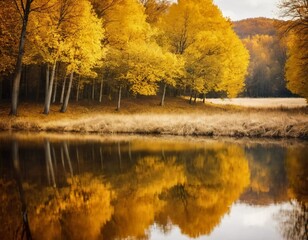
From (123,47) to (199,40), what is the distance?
6.89m

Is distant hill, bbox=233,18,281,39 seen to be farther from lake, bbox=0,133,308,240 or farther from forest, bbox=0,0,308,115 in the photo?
lake, bbox=0,133,308,240

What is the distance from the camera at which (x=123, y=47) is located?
3041 centimetres

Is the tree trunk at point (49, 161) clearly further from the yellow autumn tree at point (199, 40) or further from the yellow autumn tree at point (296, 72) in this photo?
the yellow autumn tree at point (296, 72)

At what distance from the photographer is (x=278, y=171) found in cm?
946

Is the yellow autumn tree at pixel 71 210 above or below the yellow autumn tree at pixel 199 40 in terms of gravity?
below

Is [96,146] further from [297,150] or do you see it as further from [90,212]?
[90,212]

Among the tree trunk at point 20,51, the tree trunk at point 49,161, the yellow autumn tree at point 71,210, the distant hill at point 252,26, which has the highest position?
the distant hill at point 252,26

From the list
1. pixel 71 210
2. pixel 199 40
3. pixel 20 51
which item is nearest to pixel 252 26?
pixel 199 40

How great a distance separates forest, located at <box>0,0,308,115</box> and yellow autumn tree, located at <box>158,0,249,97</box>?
0.27 feet

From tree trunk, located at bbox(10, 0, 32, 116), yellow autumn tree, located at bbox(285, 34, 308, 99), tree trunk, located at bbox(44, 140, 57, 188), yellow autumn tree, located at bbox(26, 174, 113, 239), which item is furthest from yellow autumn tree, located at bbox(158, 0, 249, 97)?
yellow autumn tree, located at bbox(26, 174, 113, 239)

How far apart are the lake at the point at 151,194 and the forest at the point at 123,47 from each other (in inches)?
521

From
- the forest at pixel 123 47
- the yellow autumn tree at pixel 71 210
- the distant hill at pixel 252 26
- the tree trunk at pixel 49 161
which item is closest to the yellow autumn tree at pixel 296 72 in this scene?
the forest at pixel 123 47

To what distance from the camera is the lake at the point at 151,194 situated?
507 cm

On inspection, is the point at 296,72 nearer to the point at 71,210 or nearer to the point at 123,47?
the point at 123,47
